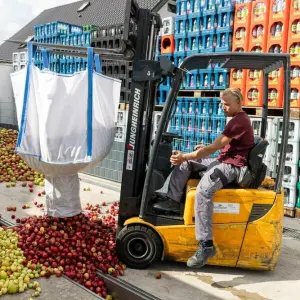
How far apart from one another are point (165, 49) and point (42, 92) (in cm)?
516

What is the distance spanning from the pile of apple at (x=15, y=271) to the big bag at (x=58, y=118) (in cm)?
92

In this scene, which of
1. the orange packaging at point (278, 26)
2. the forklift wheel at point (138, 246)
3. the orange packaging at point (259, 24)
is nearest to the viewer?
the forklift wheel at point (138, 246)

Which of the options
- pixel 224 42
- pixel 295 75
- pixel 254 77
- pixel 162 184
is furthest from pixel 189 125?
pixel 162 184

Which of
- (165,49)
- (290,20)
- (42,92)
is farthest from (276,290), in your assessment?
(165,49)

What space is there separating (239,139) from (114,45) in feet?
23.5

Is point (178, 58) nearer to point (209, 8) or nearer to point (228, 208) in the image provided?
point (209, 8)

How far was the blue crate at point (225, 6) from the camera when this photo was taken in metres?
7.40

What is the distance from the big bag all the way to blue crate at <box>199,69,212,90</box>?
3.92m

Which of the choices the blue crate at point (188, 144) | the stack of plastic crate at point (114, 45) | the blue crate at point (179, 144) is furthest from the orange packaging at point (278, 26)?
the stack of plastic crate at point (114, 45)

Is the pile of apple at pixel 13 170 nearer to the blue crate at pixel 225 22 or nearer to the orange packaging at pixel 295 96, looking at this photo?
the blue crate at pixel 225 22

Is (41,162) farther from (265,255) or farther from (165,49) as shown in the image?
(165,49)

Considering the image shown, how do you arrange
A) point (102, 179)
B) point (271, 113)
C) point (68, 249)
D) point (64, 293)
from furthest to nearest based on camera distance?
1. point (102, 179)
2. point (271, 113)
3. point (68, 249)
4. point (64, 293)

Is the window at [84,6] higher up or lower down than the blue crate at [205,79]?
higher up

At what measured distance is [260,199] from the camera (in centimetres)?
404
